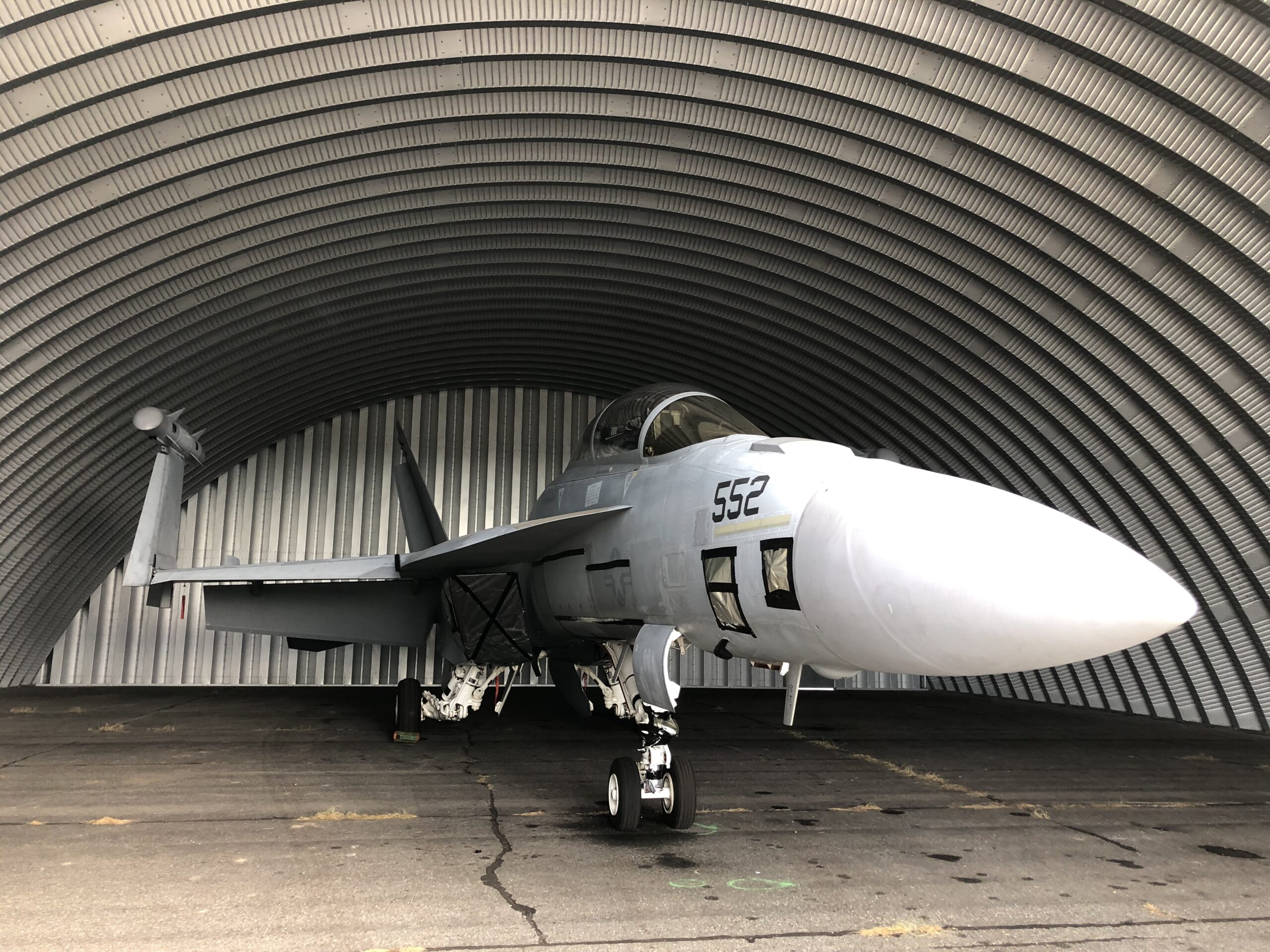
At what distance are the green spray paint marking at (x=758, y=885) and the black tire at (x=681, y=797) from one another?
0.79 metres

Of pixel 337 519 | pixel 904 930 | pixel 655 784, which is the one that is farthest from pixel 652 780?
pixel 337 519

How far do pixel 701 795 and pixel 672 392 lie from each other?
3177mm

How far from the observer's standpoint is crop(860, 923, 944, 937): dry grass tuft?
4012mm

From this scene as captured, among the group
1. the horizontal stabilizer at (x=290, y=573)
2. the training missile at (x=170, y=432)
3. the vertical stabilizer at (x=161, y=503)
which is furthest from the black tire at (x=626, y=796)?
the training missile at (x=170, y=432)

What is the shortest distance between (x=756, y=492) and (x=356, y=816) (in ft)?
12.1

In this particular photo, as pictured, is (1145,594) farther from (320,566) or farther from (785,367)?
(785,367)

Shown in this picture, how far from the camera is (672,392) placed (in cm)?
619

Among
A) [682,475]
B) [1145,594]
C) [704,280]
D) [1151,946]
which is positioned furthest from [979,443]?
[1145,594]

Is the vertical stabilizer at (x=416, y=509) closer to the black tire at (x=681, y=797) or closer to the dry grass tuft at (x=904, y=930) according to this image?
the black tire at (x=681, y=797)

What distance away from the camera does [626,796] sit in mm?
5547

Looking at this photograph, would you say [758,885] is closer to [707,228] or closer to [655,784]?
[655,784]

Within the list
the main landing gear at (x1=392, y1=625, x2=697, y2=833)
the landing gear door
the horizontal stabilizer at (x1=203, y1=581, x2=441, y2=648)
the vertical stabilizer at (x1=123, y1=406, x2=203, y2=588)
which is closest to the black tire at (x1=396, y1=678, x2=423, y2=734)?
the horizontal stabilizer at (x1=203, y1=581, x2=441, y2=648)

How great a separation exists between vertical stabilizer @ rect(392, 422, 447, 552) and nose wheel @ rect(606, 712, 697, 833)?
6.87m

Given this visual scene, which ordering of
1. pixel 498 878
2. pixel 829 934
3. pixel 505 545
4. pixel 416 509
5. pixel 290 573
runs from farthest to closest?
pixel 416 509, pixel 290 573, pixel 505 545, pixel 498 878, pixel 829 934
